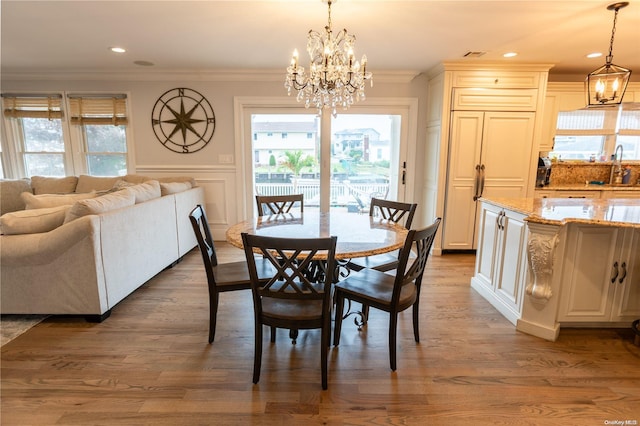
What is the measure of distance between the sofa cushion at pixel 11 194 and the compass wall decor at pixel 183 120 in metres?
1.81

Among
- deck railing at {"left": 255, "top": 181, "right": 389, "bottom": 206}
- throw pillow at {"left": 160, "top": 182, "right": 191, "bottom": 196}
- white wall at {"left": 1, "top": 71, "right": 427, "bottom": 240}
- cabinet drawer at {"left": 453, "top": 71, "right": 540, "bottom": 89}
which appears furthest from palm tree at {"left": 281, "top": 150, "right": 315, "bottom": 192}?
cabinet drawer at {"left": 453, "top": 71, "right": 540, "bottom": 89}

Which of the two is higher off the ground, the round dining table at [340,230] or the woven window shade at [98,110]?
the woven window shade at [98,110]

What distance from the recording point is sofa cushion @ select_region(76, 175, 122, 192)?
13.9ft

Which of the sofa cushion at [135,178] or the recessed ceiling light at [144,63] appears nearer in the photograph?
the recessed ceiling light at [144,63]

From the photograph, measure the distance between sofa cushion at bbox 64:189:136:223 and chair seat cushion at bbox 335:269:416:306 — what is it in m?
1.91

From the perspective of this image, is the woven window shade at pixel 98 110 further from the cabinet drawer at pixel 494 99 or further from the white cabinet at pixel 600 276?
the white cabinet at pixel 600 276

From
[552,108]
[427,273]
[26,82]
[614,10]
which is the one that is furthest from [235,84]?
[552,108]

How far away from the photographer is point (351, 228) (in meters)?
2.38

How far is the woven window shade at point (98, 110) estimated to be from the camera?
449cm

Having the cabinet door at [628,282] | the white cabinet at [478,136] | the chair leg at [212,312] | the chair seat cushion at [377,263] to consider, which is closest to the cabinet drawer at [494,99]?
the white cabinet at [478,136]

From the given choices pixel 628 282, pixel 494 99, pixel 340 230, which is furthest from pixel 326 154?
pixel 628 282

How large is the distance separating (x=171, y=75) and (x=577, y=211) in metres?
4.78

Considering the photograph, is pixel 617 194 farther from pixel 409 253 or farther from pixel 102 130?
pixel 102 130

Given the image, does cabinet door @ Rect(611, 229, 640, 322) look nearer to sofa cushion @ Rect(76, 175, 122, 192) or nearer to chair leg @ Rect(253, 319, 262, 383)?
chair leg @ Rect(253, 319, 262, 383)
